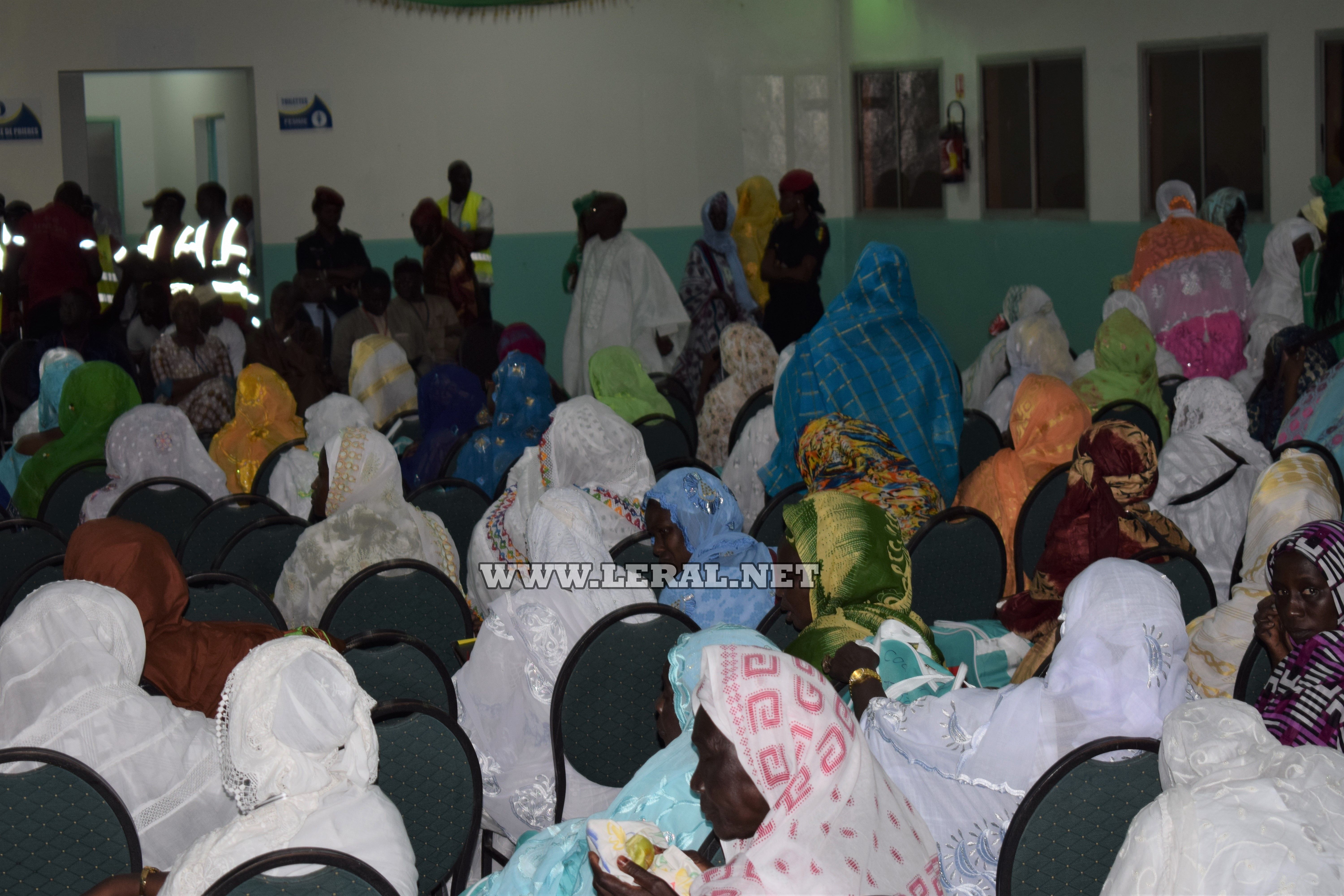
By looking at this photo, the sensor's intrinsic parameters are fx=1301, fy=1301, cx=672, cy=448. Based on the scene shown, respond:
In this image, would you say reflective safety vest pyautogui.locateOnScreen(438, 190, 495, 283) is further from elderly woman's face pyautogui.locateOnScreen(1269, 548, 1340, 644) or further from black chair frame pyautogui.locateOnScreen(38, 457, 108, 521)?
elderly woman's face pyautogui.locateOnScreen(1269, 548, 1340, 644)

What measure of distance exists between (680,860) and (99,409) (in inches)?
162

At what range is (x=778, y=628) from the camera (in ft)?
10.1

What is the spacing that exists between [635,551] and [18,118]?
7.83 m

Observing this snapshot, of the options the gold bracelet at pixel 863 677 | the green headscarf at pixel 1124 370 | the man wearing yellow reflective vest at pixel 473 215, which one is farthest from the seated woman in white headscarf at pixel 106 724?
the man wearing yellow reflective vest at pixel 473 215

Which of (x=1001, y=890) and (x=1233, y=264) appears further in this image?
(x=1233, y=264)

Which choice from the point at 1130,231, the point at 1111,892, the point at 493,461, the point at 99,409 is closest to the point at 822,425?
the point at 493,461

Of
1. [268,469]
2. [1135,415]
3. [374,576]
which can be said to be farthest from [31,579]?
[1135,415]

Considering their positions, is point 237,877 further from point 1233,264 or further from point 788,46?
point 788,46

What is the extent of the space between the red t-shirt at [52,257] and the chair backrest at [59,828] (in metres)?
7.10

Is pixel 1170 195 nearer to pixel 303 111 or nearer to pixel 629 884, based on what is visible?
pixel 303 111

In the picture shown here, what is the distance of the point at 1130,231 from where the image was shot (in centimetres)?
871

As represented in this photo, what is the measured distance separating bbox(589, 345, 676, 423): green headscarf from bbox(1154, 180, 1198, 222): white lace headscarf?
3.68m

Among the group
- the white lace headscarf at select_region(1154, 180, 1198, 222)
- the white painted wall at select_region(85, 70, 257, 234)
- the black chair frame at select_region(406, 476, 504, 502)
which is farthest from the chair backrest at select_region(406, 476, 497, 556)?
the white painted wall at select_region(85, 70, 257, 234)

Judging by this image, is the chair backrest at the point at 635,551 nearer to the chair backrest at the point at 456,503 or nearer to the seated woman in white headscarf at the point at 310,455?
the chair backrest at the point at 456,503
